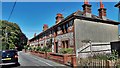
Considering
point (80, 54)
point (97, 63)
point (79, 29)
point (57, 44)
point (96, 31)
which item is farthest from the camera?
point (57, 44)

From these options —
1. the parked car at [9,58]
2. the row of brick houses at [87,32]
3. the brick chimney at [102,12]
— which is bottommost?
the parked car at [9,58]

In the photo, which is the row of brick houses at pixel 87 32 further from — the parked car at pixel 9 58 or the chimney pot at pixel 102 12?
the parked car at pixel 9 58

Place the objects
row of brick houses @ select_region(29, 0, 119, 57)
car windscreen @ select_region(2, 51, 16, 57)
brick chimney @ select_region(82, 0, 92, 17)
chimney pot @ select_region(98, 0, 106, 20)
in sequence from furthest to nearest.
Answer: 1. chimney pot @ select_region(98, 0, 106, 20)
2. brick chimney @ select_region(82, 0, 92, 17)
3. row of brick houses @ select_region(29, 0, 119, 57)
4. car windscreen @ select_region(2, 51, 16, 57)

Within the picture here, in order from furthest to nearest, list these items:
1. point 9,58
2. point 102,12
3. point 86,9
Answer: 1. point 102,12
2. point 86,9
3. point 9,58

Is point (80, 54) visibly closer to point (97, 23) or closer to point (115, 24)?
point (97, 23)

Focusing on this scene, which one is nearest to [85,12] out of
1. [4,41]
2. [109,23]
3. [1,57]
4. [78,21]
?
[78,21]

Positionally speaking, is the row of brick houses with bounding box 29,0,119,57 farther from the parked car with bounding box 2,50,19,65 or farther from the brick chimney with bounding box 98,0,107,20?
the parked car with bounding box 2,50,19,65

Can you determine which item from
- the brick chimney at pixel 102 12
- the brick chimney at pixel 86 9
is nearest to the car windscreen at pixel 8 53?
the brick chimney at pixel 86 9

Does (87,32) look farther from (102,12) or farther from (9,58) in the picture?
(9,58)

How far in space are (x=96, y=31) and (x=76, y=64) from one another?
11.0 meters

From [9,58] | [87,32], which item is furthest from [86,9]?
[9,58]

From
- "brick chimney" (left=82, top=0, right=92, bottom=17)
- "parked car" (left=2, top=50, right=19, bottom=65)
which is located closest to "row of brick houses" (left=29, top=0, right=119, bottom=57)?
"brick chimney" (left=82, top=0, right=92, bottom=17)

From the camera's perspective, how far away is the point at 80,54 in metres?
19.0

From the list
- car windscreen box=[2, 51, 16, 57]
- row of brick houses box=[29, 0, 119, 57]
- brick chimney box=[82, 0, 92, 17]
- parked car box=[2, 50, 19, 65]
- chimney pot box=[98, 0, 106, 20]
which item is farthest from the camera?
chimney pot box=[98, 0, 106, 20]
